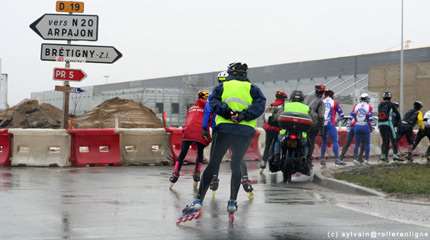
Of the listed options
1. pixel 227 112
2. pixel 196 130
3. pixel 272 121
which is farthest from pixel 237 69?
pixel 272 121

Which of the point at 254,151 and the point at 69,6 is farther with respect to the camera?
the point at 254,151

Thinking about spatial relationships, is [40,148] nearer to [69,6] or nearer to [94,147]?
[94,147]

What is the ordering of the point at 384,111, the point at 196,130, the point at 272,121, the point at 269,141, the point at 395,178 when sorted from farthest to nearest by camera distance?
the point at 384,111 < the point at 269,141 < the point at 272,121 < the point at 395,178 < the point at 196,130

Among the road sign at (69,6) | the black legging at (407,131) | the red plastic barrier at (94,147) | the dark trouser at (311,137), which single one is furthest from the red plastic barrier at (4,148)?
the black legging at (407,131)

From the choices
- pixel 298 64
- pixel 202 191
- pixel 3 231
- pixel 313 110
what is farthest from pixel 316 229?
pixel 298 64

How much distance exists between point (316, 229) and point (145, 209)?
2360 millimetres

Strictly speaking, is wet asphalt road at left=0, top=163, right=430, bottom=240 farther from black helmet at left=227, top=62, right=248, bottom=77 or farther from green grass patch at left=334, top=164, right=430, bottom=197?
black helmet at left=227, top=62, right=248, bottom=77

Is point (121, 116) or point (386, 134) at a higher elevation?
point (121, 116)

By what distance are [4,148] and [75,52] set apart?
281 centimetres

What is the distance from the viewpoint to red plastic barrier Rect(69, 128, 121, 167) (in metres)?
16.0

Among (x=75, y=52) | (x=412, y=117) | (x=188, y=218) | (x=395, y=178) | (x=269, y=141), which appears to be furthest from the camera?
(x=412, y=117)

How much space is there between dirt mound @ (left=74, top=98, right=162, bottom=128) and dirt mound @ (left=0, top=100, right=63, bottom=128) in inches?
55.4

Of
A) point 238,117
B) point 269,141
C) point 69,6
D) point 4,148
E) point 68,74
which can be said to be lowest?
point 4,148

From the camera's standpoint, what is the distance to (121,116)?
84.1 ft
